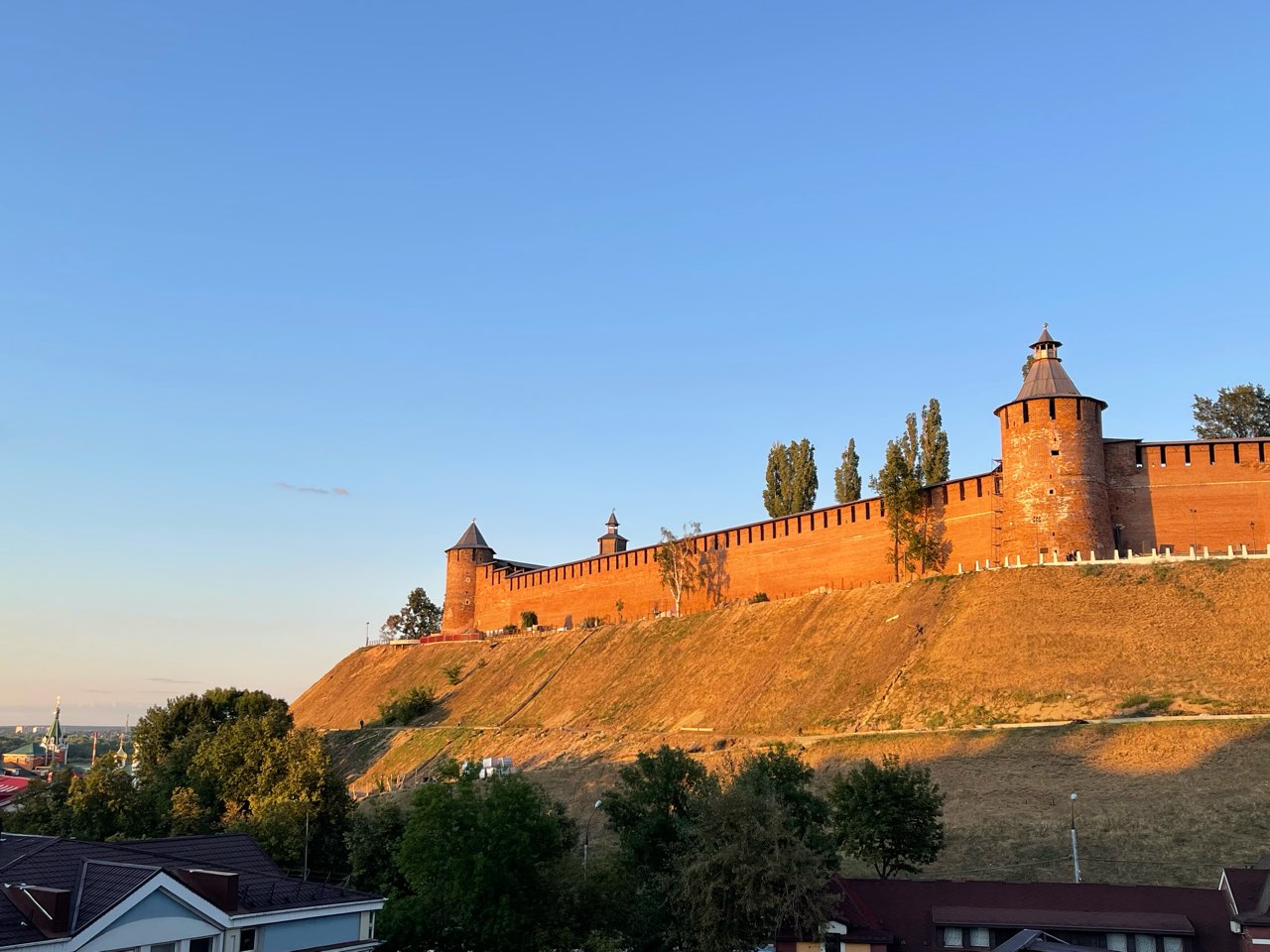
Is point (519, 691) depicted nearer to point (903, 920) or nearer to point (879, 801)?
point (879, 801)

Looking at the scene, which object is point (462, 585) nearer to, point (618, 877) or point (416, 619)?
point (416, 619)

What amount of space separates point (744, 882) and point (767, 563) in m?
48.0

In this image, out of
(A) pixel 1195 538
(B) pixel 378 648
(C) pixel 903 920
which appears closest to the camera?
(C) pixel 903 920

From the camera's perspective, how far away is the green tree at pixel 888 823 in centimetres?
3234

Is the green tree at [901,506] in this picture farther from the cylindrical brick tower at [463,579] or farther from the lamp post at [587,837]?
the cylindrical brick tower at [463,579]

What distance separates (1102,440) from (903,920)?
3890cm

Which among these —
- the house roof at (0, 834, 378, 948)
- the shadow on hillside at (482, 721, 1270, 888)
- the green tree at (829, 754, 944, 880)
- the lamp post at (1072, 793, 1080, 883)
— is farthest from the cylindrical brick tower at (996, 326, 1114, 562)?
the house roof at (0, 834, 378, 948)

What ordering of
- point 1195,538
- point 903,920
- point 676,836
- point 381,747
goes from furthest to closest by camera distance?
point 381,747 → point 1195,538 → point 676,836 → point 903,920

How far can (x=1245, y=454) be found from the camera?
56156mm

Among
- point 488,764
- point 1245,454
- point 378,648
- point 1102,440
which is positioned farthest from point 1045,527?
point 378,648

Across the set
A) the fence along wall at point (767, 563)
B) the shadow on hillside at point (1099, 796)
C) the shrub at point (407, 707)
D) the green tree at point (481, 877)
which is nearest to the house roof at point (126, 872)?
the green tree at point (481, 877)

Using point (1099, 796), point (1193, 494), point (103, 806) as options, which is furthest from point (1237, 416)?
point (103, 806)

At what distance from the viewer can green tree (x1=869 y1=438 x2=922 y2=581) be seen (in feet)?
207

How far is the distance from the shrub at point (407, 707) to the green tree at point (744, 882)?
5541 centimetres
